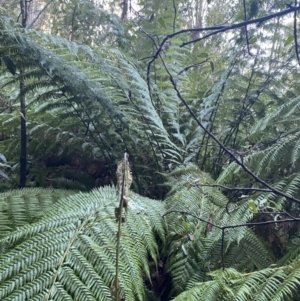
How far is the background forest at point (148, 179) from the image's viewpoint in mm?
806

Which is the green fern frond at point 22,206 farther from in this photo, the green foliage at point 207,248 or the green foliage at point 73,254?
the green foliage at point 207,248

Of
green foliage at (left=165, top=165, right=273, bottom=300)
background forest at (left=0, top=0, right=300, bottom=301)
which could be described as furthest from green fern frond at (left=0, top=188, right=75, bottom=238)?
green foliage at (left=165, top=165, right=273, bottom=300)

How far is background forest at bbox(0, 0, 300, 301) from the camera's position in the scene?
0.81 metres

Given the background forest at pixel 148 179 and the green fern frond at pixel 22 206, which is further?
the green fern frond at pixel 22 206

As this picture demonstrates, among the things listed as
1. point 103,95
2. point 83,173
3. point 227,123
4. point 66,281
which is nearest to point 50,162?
point 83,173

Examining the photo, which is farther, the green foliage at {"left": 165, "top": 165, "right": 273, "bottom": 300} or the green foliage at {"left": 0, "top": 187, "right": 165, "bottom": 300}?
the green foliage at {"left": 165, "top": 165, "right": 273, "bottom": 300}

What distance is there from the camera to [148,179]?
160 centimetres

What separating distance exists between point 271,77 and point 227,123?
0.95 ft

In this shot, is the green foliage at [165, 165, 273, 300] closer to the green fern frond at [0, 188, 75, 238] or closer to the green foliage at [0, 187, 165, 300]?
the green foliage at [0, 187, 165, 300]

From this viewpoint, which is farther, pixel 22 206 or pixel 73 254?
pixel 22 206

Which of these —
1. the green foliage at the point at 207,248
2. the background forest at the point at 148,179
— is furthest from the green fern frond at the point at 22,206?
the green foliage at the point at 207,248

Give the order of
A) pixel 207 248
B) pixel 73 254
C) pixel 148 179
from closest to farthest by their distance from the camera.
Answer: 1. pixel 73 254
2. pixel 207 248
3. pixel 148 179

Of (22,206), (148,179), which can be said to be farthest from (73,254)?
(148,179)

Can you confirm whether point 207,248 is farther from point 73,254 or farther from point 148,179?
point 148,179
